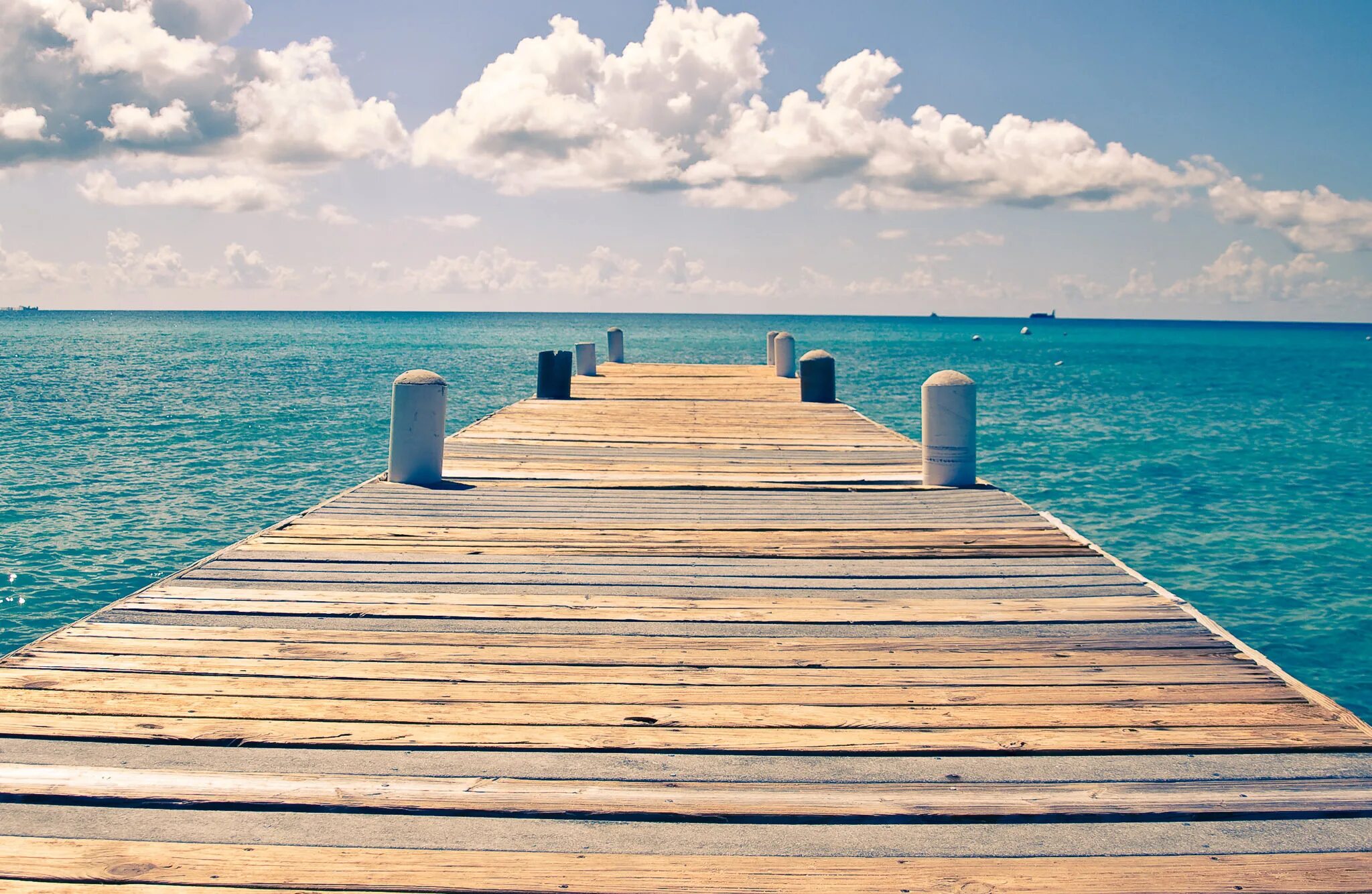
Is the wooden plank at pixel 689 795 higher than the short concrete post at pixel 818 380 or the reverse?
the reverse

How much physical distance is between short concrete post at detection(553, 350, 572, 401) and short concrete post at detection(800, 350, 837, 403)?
389cm

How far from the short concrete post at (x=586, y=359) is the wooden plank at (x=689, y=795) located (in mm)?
17781

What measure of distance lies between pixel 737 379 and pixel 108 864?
18.5 meters

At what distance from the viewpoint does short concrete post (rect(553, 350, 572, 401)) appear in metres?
16.4

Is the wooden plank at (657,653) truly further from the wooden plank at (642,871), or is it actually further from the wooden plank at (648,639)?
the wooden plank at (642,871)

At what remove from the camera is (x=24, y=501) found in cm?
1430

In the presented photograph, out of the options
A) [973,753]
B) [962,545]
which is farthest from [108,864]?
[962,545]

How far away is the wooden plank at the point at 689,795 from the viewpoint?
9.76ft

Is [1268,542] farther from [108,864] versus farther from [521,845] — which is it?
[108,864]

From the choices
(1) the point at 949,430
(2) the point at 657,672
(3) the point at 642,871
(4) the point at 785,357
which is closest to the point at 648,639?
(2) the point at 657,672

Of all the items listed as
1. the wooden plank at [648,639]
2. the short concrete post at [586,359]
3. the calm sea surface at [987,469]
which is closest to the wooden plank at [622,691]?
the wooden plank at [648,639]

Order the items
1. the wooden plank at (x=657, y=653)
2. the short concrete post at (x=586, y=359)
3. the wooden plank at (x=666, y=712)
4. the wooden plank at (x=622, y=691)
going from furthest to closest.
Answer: the short concrete post at (x=586, y=359) < the wooden plank at (x=657, y=653) < the wooden plank at (x=622, y=691) < the wooden plank at (x=666, y=712)

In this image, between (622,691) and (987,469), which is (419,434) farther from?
(987,469)

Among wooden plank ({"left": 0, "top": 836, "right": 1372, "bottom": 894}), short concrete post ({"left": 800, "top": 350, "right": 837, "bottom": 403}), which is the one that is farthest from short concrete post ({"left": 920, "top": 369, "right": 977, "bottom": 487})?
short concrete post ({"left": 800, "top": 350, "right": 837, "bottom": 403})
